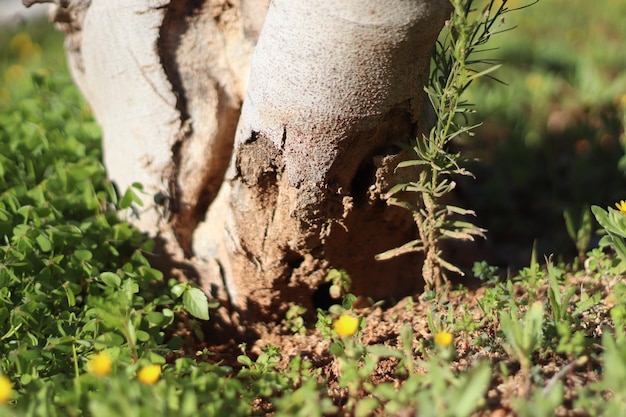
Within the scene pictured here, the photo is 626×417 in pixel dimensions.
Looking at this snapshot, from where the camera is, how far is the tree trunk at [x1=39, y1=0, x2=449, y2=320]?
2.04 meters

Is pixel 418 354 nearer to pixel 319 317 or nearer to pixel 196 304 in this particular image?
pixel 319 317

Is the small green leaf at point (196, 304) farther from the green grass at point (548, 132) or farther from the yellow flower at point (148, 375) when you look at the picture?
the green grass at point (548, 132)

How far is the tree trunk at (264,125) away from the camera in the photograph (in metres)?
2.04

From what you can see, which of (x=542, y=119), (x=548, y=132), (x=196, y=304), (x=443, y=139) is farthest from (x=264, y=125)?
(x=542, y=119)

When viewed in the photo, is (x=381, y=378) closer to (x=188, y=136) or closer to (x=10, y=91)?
(x=188, y=136)

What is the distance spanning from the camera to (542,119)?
4461 millimetres

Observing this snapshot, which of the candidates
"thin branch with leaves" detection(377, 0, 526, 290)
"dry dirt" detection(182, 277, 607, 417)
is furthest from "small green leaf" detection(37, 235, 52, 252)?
"thin branch with leaves" detection(377, 0, 526, 290)

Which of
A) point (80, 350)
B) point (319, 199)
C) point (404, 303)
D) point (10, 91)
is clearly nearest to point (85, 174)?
point (80, 350)

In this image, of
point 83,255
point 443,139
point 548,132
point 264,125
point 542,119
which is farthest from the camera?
point 542,119

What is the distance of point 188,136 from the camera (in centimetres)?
270

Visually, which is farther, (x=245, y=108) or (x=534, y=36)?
(x=534, y=36)

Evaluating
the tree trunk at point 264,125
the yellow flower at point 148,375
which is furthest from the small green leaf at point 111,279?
the yellow flower at point 148,375

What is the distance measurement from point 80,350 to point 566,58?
4.55 metres

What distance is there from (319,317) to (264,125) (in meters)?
0.75
